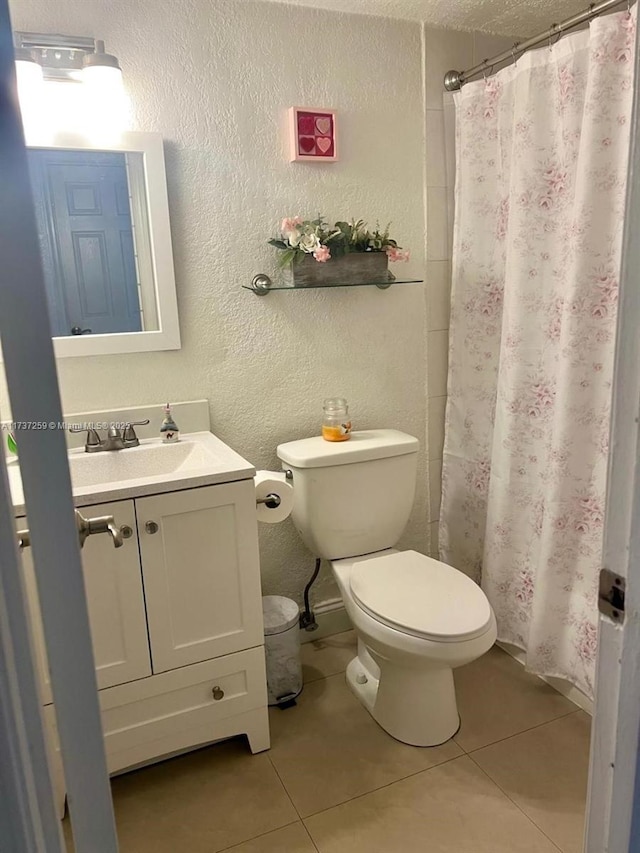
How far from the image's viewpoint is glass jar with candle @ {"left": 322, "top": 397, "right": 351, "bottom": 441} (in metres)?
2.02

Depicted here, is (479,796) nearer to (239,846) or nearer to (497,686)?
(497,686)

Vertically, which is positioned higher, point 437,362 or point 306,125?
point 306,125

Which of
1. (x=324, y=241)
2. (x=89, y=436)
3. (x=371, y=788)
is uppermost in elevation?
(x=324, y=241)

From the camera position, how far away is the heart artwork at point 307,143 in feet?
6.40

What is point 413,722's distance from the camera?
1770 mm

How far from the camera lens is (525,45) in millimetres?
1792

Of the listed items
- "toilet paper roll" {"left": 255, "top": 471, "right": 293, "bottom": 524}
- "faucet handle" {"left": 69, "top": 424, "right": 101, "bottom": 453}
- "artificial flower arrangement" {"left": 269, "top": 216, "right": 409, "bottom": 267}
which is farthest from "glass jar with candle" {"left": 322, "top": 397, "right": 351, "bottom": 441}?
"faucet handle" {"left": 69, "top": 424, "right": 101, "bottom": 453}

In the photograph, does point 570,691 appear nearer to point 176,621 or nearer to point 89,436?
point 176,621

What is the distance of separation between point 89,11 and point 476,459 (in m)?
1.76

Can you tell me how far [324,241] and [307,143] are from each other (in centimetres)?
31

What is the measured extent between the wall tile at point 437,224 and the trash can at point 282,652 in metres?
1.29

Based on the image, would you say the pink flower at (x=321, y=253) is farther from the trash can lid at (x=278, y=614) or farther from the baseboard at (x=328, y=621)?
the baseboard at (x=328, y=621)

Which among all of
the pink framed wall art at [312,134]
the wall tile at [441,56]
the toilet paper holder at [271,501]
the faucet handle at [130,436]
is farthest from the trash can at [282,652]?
the wall tile at [441,56]

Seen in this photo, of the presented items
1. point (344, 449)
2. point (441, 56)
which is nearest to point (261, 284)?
point (344, 449)
